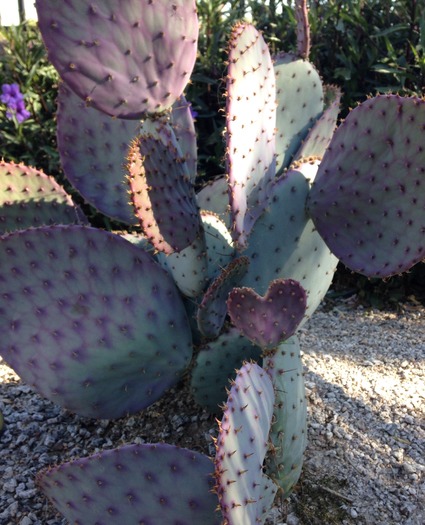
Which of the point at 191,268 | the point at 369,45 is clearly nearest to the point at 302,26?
the point at 191,268

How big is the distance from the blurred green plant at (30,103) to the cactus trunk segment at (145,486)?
2.30 metres

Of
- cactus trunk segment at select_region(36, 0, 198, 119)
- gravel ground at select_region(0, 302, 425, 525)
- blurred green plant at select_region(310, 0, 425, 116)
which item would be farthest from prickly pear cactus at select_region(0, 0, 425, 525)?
blurred green plant at select_region(310, 0, 425, 116)

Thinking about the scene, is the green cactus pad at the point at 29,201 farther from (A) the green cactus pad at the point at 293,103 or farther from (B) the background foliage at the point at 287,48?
(B) the background foliage at the point at 287,48

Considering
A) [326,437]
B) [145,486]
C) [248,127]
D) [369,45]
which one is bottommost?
[326,437]

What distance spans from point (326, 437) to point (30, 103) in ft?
8.01

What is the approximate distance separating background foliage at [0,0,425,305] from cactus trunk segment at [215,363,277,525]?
1.90 meters

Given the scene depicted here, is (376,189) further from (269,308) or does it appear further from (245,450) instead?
(245,450)

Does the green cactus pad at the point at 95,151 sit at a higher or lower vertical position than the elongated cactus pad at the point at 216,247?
higher

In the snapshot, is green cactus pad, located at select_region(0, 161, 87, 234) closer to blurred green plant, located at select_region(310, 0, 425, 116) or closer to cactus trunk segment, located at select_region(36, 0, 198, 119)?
cactus trunk segment, located at select_region(36, 0, 198, 119)

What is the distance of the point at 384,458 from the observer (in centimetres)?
191

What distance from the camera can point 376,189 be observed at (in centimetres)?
174

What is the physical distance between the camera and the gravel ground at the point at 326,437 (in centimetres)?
175

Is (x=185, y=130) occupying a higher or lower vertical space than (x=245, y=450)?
higher

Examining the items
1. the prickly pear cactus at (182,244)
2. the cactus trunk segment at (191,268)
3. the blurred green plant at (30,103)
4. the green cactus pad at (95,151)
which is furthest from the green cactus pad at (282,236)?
the blurred green plant at (30,103)
